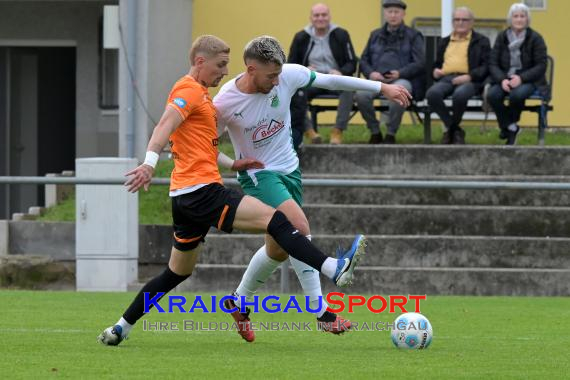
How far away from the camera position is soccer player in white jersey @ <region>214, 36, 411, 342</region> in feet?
30.0

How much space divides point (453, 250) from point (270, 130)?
6.70 metres

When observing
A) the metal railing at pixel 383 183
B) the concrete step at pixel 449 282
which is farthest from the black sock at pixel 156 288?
the concrete step at pixel 449 282

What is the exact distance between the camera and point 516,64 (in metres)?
17.5

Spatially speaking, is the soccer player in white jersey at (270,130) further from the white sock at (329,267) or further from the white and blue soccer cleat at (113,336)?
the white and blue soccer cleat at (113,336)

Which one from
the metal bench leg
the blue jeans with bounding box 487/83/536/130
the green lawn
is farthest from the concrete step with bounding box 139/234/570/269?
the metal bench leg

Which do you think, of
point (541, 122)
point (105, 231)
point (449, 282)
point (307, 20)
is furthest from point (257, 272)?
point (307, 20)

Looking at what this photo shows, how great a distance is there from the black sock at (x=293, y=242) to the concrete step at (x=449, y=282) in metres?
6.48

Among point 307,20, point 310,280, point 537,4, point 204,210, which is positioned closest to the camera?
point 204,210

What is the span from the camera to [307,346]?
9.34 metres

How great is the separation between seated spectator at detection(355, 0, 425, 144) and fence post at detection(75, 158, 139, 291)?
3.15 meters

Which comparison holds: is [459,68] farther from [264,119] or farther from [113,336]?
[113,336]

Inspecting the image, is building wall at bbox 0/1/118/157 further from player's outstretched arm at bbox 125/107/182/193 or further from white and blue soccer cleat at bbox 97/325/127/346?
player's outstretched arm at bbox 125/107/182/193

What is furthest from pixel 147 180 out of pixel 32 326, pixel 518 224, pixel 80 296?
pixel 518 224

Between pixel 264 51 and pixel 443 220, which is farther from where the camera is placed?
pixel 443 220
